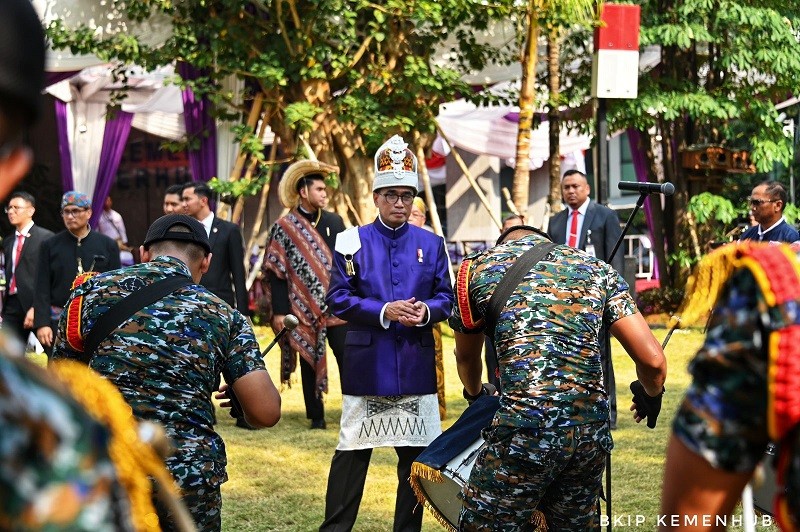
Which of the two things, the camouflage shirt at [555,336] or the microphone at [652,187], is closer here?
the camouflage shirt at [555,336]

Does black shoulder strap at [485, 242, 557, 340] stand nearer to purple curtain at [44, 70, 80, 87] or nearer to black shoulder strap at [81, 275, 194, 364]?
black shoulder strap at [81, 275, 194, 364]

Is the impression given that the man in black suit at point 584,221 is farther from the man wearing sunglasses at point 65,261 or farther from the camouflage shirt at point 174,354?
the camouflage shirt at point 174,354

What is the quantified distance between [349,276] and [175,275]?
2.22 metres

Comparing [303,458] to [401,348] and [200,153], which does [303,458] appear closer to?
[401,348]

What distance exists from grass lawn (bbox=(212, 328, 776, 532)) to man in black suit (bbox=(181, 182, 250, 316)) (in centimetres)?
117

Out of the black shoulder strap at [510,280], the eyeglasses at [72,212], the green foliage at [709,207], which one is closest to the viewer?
the black shoulder strap at [510,280]

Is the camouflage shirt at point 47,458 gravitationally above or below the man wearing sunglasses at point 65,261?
above

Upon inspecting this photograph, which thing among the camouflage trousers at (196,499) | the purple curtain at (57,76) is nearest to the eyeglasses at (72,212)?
the camouflage trousers at (196,499)

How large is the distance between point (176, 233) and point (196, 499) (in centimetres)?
96

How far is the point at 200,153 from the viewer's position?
18516 mm

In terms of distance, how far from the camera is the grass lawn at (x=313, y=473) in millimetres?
7145

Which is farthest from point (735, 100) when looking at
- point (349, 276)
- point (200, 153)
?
point (349, 276)

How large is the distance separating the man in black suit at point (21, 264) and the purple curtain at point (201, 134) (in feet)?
24.6

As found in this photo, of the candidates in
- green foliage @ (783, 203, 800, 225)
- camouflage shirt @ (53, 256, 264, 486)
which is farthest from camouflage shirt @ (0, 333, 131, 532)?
green foliage @ (783, 203, 800, 225)
